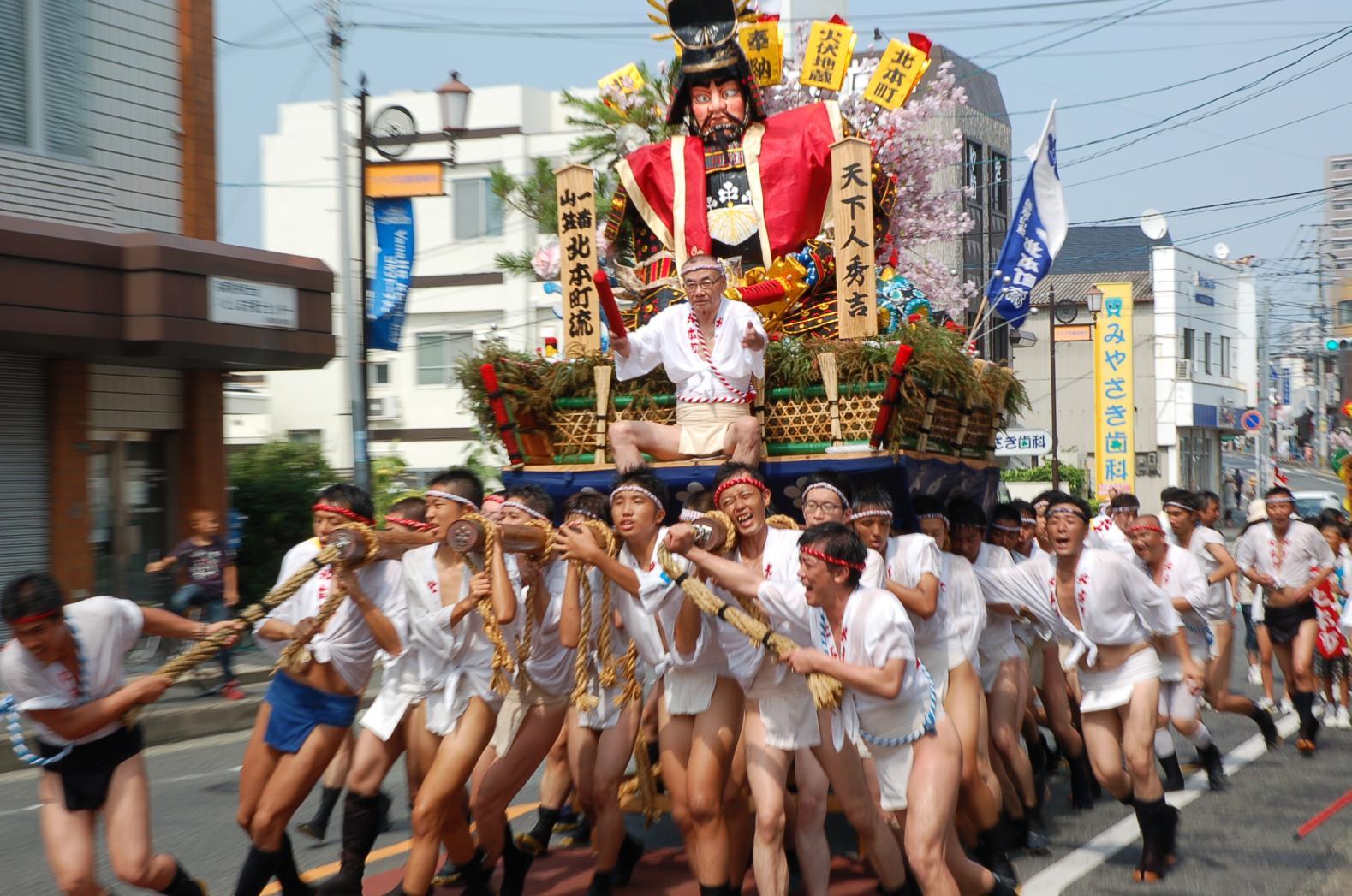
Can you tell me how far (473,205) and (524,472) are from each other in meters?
24.2

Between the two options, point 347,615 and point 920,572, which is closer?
point 347,615

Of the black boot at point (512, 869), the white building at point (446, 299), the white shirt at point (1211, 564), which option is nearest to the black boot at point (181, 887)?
the black boot at point (512, 869)

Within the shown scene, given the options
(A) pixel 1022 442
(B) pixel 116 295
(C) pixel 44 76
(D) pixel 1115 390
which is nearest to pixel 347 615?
(B) pixel 116 295

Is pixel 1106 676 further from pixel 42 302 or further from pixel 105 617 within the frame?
pixel 42 302

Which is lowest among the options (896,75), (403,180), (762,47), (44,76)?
(896,75)

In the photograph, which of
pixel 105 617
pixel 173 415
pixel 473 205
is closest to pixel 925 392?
pixel 105 617

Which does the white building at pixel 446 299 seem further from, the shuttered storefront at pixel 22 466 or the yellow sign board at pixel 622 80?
the yellow sign board at pixel 622 80

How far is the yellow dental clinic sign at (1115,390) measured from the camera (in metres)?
36.1

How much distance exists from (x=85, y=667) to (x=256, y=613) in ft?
2.09

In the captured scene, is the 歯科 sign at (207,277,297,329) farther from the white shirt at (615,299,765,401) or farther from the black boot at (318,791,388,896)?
the black boot at (318,791,388,896)

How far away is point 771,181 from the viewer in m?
8.92

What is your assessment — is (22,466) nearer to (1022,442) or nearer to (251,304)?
(251,304)

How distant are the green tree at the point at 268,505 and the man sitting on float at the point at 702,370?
959 cm

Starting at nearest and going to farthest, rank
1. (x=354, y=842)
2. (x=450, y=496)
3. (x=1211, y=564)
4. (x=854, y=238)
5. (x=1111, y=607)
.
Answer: (x=354, y=842) → (x=450, y=496) → (x=1111, y=607) → (x=854, y=238) → (x=1211, y=564)
